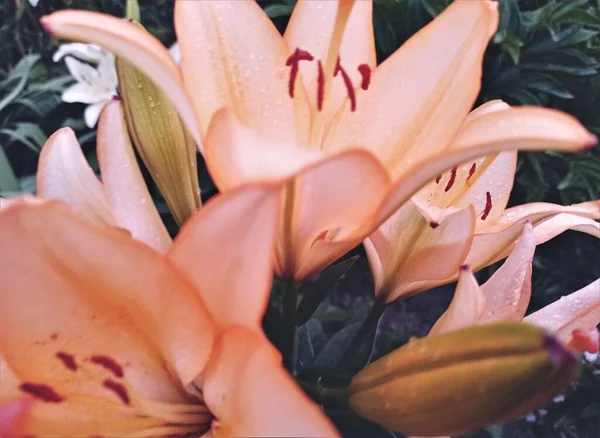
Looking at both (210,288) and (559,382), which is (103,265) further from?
(559,382)

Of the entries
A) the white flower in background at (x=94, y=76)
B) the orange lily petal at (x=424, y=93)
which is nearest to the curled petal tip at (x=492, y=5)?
the orange lily petal at (x=424, y=93)

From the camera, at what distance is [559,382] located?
0.82ft

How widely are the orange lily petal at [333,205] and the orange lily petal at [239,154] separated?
0.01 m

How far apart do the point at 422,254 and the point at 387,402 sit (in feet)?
0.44

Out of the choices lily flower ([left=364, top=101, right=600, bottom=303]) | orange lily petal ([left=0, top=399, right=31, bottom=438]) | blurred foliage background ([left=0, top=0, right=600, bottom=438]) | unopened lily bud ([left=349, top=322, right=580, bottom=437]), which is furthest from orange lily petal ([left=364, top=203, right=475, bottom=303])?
blurred foliage background ([left=0, top=0, right=600, bottom=438])

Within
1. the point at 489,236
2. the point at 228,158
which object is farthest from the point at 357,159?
the point at 489,236

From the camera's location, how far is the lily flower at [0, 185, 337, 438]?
0.86 feet

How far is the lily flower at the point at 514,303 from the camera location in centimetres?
33

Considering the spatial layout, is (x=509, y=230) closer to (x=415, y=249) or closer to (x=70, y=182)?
(x=415, y=249)

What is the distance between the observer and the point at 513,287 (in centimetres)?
37

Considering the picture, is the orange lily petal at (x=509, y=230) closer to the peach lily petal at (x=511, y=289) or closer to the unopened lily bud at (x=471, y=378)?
the peach lily petal at (x=511, y=289)

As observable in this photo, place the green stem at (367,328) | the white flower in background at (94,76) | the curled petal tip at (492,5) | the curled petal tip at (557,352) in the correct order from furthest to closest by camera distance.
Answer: the white flower in background at (94,76)
the green stem at (367,328)
the curled petal tip at (492,5)
the curled petal tip at (557,352)

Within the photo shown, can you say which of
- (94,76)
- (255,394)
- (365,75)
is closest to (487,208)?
(365,75)

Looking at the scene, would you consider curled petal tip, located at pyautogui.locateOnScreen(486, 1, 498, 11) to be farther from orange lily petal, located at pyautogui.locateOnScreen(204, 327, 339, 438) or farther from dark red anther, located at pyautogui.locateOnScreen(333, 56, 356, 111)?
orange lily petal, located at pyautogui.locateOnScreen(204, 327, 339, 438)
